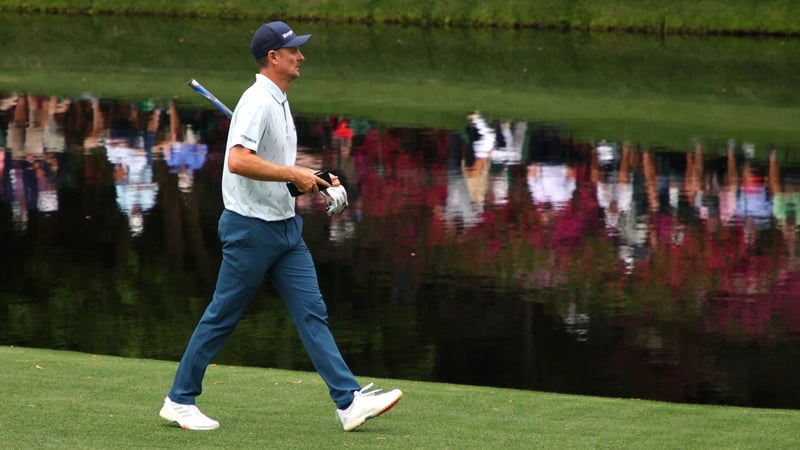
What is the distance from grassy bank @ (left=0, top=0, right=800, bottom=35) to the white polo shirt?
3170 centimetres

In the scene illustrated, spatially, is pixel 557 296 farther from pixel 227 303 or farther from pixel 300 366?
pixel 227 303

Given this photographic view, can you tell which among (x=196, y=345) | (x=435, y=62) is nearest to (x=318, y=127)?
(x=435, y=62)

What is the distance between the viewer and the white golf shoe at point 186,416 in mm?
6688

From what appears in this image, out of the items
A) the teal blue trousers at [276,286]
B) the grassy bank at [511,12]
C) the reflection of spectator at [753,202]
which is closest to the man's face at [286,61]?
the teal blue trousers at [276,286]

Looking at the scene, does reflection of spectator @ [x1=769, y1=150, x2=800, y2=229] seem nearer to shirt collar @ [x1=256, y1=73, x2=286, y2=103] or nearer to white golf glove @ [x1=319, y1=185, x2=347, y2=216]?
white golf glove @ [x1=319, y1=185, x2=347, y2=216]

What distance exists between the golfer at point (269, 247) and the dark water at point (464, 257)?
2.86 m

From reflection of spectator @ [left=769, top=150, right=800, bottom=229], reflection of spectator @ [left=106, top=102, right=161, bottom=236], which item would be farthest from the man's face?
reflection of spectator @ [left=769, top=150, right=800, bottom=229]

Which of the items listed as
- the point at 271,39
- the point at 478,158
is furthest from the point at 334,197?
the point at 478,158

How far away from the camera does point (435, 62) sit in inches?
1246

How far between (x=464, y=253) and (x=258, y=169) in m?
7.62

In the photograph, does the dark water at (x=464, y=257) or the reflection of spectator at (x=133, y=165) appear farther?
the reflection of spectator at (x=133, y=165)

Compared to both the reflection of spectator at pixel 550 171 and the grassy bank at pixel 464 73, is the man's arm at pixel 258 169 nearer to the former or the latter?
the reflection of spectator at pixel 550 171

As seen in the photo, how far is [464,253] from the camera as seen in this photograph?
545 inches

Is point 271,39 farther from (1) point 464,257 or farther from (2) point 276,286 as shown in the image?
(1) point 464,257
